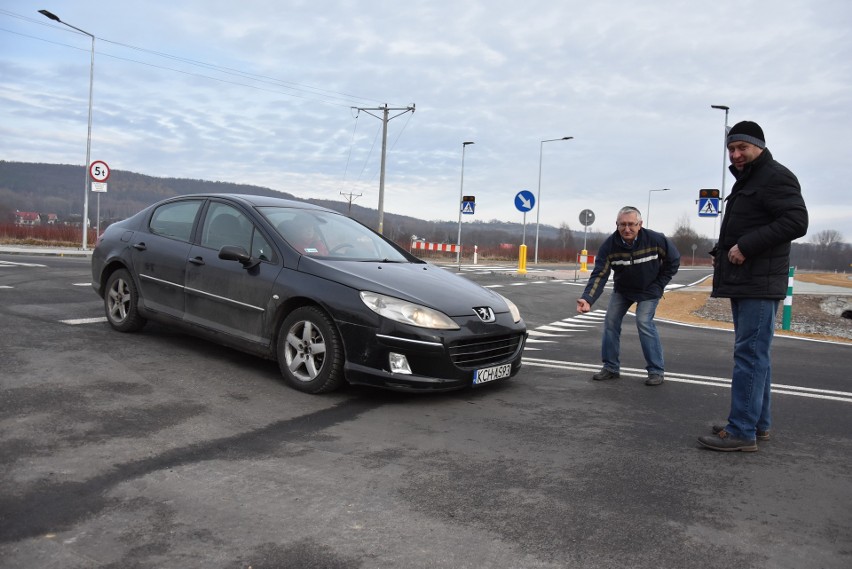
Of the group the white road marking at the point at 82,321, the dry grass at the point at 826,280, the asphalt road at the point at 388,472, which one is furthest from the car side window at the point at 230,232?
the dry grass at the point at 826,280

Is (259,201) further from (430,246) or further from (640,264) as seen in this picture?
(430,246)

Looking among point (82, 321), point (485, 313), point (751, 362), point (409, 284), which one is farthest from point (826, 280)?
point (82, 321)

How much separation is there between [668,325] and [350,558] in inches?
419

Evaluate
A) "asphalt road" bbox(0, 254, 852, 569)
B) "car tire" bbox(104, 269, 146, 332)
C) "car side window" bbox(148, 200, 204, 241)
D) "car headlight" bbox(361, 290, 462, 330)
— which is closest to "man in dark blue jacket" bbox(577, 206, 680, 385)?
"asphalt road" bbox(0, 254, 852, 569)

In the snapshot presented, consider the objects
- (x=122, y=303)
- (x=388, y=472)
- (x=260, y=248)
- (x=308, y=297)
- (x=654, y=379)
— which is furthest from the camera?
(x=122, y=303)

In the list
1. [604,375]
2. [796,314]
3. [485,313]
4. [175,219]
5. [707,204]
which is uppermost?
[707,204]

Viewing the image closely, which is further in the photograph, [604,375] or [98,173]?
[98,173]

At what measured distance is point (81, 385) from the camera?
4.98m

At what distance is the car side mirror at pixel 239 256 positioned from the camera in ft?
18.5

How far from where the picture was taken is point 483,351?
528 cm

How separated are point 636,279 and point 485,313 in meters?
1.73

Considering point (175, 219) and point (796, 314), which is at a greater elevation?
point (175, 219)

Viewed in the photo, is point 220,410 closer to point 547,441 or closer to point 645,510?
point 547,441

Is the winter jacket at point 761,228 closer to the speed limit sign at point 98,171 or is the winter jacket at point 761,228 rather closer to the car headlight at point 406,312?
the car headlight at point 406,312
